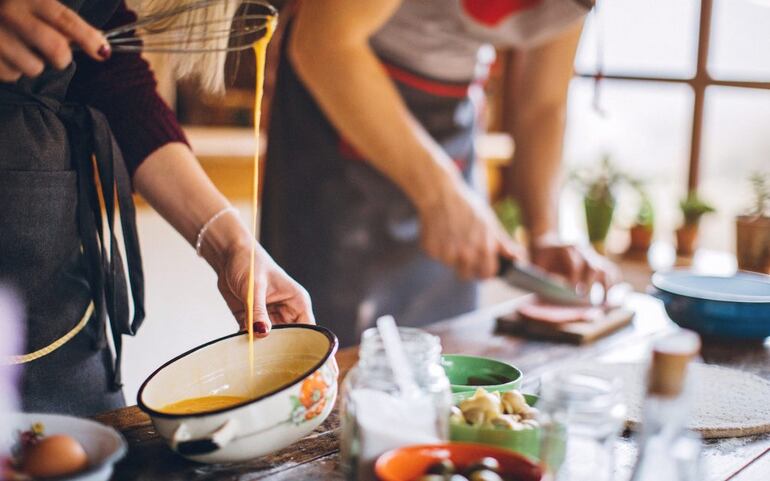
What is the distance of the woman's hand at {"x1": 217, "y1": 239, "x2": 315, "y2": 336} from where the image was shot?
1103mm

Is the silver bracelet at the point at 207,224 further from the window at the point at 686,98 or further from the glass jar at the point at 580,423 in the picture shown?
the window at the point at 686,98

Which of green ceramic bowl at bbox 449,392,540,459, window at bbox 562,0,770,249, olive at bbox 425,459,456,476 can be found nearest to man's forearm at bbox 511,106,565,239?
window at bbox 562,0,770,249

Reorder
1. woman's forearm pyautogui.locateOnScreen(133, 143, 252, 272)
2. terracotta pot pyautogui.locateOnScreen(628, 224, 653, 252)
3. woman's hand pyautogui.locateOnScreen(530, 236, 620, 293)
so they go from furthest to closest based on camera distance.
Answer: terracotta pot pyautogui.locateOnScreen(628, 224, 653, 252) < woman's hand pyautogui.locateOnScreen(530, 236, 620, 293) < woman's forearm pyautogui.locateOnScreen(133, 143, 252, 272)

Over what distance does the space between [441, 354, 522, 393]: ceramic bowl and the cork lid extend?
358 millimetres

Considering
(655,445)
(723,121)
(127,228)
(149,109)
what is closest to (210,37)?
(149,109)

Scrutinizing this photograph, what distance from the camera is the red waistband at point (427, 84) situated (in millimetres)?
2080

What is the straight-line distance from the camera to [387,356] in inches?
31.9

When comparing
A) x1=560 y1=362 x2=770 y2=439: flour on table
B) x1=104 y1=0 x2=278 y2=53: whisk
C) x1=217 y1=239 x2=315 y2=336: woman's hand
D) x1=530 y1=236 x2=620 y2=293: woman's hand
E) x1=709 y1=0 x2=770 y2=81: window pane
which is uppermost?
x1=709 y1=0 x2=770 y2=81: window pane

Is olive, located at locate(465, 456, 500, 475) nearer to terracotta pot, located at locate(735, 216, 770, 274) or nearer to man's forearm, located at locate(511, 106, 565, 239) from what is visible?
man's forearm, located at locate(511, 106, 565, 239)

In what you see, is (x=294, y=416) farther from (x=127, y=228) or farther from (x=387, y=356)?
(x=127, y=228)

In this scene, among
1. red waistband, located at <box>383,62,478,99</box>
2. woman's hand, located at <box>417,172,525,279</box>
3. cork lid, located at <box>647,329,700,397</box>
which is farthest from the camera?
red waistband, located at <box>383,62,478,99</box>

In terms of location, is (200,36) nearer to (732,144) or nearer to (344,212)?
(344,212)

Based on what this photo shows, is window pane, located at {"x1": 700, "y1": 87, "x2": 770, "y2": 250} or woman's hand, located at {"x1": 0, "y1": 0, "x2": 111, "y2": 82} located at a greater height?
woman's hand, located at {"x1": 0, "y1": 0, "x2": 111, "y2": 82}

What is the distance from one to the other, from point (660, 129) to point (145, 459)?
2801 millimetres
